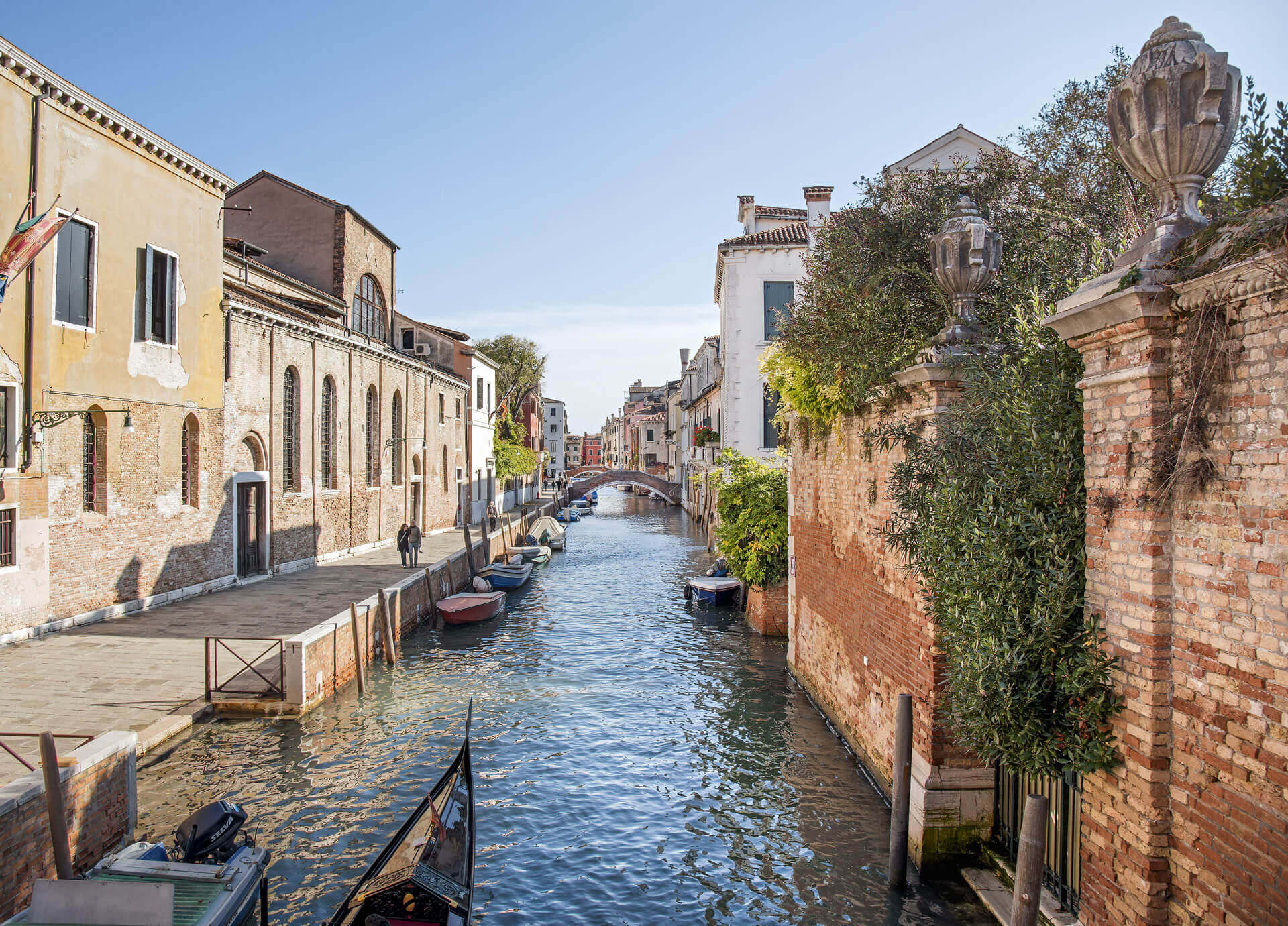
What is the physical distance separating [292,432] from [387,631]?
307 inches

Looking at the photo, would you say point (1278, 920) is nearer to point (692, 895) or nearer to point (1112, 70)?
point (692, 895)

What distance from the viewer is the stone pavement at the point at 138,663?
8031 mm

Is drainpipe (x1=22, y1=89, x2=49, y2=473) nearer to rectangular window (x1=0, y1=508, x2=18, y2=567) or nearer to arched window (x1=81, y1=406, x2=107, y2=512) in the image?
rectangular window (x1=0, y1=508, x2=18, y2=567)

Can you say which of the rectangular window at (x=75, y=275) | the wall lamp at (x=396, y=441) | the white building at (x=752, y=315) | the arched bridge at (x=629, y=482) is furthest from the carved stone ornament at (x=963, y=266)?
the arched bridge at (x=629, y=482)

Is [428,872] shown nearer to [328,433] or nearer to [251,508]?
[251,508]

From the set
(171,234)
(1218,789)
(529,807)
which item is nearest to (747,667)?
(529,807)

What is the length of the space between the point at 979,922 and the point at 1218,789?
2.88 meters

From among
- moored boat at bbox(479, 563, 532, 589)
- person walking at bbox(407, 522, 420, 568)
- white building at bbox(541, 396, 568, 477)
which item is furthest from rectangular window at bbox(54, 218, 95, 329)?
white building at bbox(541, 396, 568, 477)

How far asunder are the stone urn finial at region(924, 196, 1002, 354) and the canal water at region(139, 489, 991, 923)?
13.4 ft

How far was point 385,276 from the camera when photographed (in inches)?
1122

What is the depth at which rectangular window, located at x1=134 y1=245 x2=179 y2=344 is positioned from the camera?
13.3 m

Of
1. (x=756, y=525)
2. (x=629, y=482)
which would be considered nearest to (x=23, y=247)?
(x=756, y=525)

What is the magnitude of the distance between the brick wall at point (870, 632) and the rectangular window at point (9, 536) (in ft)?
34.4

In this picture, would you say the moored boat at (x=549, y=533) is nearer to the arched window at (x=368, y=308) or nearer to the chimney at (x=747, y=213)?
the arched window at (x=368, y=308)
